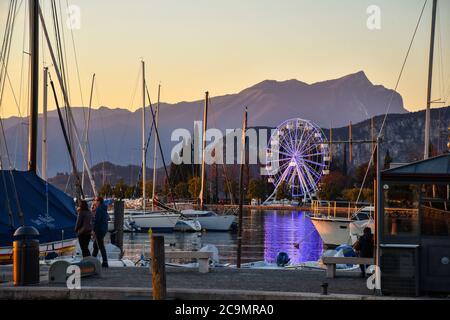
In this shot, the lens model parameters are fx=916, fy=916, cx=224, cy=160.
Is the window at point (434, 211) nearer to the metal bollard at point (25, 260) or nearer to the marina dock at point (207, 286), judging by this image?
the marina dock at point (207, 286)

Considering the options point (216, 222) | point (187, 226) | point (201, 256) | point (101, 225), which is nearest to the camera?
point (201, 256)

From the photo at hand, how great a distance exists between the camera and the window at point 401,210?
18.6 m

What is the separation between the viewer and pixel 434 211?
61.2 feet

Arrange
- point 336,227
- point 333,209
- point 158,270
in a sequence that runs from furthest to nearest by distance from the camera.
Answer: point 333,209, point 336,227, point 158,270

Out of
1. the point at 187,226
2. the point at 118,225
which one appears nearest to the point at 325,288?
the point at 118,225

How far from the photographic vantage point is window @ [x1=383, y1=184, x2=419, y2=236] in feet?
61.2

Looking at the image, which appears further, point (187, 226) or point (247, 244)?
point (187, 226)

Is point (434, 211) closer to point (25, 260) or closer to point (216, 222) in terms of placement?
point (25, 260)

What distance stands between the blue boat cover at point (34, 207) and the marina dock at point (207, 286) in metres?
7.78

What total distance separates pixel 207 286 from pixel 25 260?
13.5ft

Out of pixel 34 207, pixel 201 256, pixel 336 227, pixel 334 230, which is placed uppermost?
pixel 34 207

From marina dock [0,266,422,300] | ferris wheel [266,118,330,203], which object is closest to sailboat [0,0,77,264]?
marina dock [0,266,422,300]

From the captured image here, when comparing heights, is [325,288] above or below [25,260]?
below
